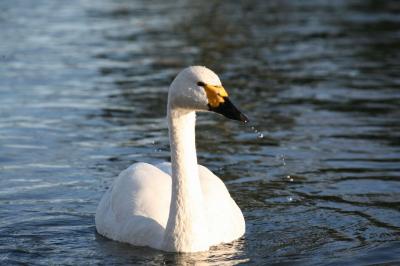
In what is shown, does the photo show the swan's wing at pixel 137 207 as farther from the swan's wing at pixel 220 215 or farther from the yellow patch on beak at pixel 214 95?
the yellow patch on beak at pixel 214 95

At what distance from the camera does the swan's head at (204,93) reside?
28.5ft

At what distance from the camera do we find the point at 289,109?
55.5 feet

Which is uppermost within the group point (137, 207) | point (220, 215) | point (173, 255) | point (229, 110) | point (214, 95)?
point (214, 95)

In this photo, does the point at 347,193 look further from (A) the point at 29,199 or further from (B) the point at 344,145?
(A) the point at 29,199

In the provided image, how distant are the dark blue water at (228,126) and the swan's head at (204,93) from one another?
1.40m

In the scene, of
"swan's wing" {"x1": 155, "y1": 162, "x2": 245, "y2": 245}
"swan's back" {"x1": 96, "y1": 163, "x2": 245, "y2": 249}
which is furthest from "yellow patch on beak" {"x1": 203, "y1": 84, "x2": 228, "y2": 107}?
"swan's wing" {"x1": 155, "y1": 162, "x2": 245, "y2": 245}

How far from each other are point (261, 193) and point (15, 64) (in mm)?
11014

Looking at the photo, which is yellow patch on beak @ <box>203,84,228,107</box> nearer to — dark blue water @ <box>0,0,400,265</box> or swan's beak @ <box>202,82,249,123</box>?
swan's beak @ <box>202,82,249,123</box>

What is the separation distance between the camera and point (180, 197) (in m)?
9.11

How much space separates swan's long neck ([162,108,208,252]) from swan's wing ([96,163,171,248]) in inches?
11.3

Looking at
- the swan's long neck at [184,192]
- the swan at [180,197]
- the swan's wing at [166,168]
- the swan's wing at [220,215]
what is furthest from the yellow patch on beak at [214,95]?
the swan's wing at [166,168]

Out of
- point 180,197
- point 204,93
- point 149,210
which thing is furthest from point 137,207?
point 204,93

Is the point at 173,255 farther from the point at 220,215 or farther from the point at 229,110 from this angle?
the point at 229,110

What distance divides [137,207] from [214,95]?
1.58m
